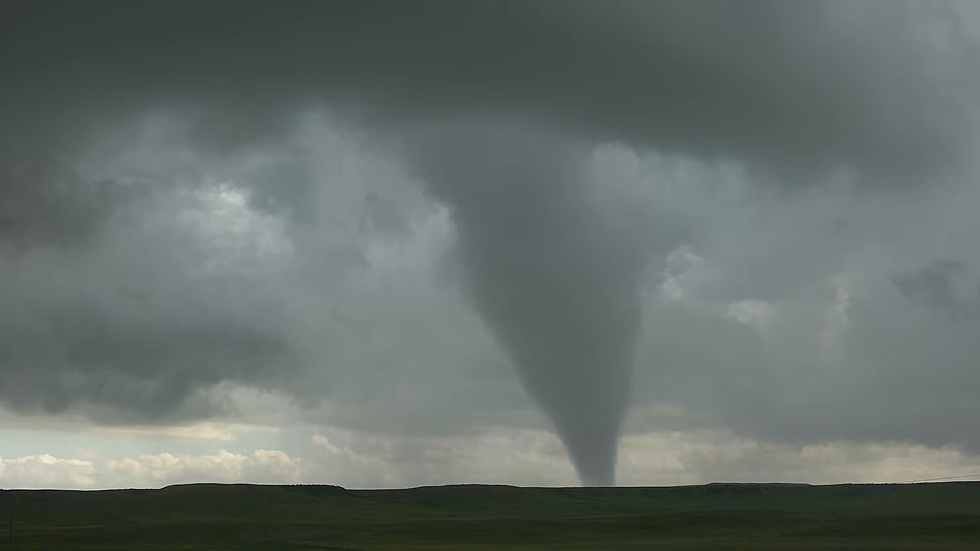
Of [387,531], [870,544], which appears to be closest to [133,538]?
[387,531]

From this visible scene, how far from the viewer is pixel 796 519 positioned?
177 m

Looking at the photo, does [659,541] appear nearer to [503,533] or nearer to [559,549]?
[559,549]

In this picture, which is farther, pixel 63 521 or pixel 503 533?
pixel 63 521

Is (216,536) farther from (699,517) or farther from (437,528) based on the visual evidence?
(699,517)

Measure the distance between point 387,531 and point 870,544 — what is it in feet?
247

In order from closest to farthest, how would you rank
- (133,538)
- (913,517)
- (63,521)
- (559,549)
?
(559,549) < (133,538) < (913,517) < (63,521)

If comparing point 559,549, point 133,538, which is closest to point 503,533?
point 559,549

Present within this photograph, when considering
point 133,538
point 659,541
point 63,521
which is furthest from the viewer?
point 63,521

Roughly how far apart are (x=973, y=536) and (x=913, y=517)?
42.6 meters

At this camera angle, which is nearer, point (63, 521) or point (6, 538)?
point (6, 538)

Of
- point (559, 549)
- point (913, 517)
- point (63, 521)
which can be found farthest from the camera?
point (63, 521)

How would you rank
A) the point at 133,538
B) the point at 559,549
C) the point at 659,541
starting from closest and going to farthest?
the point at 559,549, the point at 659,541, the point at 133,538

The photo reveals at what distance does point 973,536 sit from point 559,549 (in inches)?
2320

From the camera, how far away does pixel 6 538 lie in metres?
132
